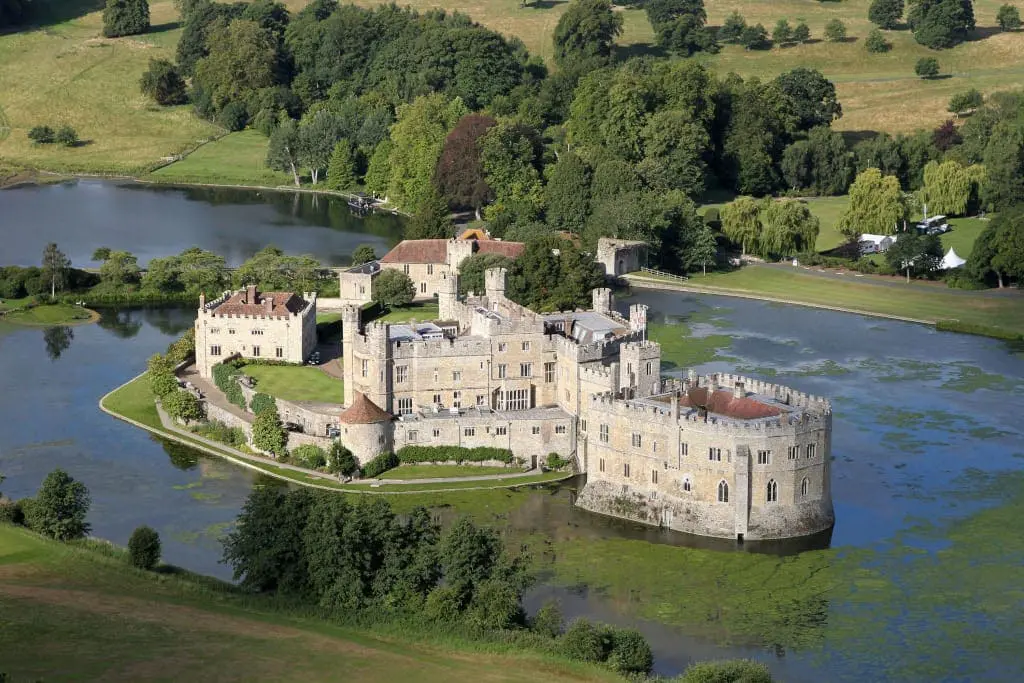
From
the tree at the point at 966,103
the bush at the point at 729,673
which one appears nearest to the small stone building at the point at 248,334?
the bush at the point at 729,673

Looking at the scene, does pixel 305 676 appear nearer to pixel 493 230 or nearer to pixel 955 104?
pixel 493 230

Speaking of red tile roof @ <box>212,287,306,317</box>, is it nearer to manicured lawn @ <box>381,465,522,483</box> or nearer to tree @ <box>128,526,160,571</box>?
manicured lawn @ <box>381,465,522,483</box>

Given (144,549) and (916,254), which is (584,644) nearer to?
(144,549)

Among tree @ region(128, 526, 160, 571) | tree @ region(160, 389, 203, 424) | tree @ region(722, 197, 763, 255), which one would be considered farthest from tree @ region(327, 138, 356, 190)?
tree @ region(128, 526, 160, 571)

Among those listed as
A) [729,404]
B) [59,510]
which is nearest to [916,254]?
[729,404]

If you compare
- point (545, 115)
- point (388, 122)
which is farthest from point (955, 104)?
point (388, 122)
